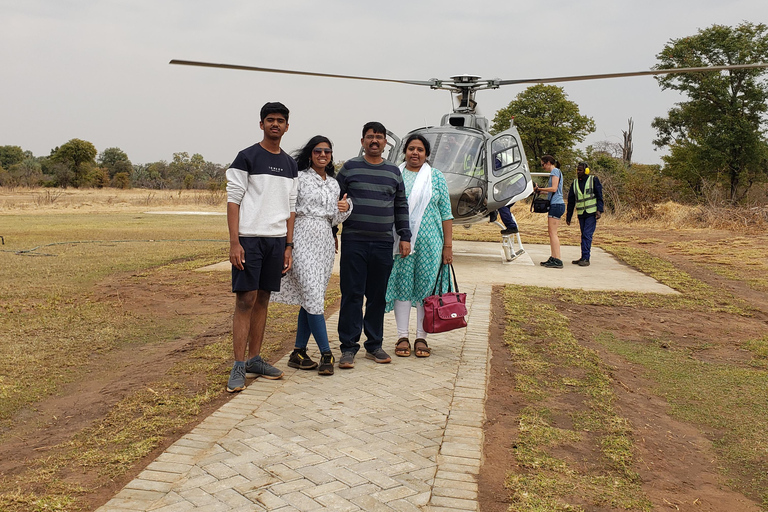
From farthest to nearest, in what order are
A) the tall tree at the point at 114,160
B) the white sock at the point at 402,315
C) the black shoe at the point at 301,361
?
the tall tree at the point at 114,160
the white sock at the point at 402,315
the black shoe at the point at 301,361

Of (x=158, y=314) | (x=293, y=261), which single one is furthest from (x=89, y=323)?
(x=293, y=261)

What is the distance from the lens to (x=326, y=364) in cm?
523

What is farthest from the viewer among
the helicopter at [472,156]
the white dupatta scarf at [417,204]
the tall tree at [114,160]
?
the tall tree at [114,160]

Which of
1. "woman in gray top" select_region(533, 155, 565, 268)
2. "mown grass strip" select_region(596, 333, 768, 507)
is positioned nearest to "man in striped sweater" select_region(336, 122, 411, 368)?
"mown grass strip" select_region(596, 333, 768, 507)

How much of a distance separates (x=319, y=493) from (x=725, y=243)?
1592 centimetres

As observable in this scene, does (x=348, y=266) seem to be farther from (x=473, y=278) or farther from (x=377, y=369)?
(x=473, y=278)

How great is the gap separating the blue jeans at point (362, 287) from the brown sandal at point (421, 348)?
349 mm

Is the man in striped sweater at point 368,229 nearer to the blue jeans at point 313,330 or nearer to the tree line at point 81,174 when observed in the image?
the blue jeans at point 313,330

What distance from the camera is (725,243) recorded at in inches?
649

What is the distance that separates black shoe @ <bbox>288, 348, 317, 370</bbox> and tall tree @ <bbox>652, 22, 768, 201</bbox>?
89.7 feet

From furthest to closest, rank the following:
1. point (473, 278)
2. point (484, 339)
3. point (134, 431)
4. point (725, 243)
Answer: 1. point (725, 243)
2. point (473, 278)
3. point (484, 339)
4. point (134, 431)

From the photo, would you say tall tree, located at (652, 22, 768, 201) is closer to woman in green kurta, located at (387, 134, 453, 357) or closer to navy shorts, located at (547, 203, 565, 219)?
navy shorts, located at (547, 203, 565, 219)

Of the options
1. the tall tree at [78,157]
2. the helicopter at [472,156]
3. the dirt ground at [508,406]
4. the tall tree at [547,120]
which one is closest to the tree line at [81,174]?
the tall tree at [78,157]

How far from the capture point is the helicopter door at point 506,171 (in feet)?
36.9
